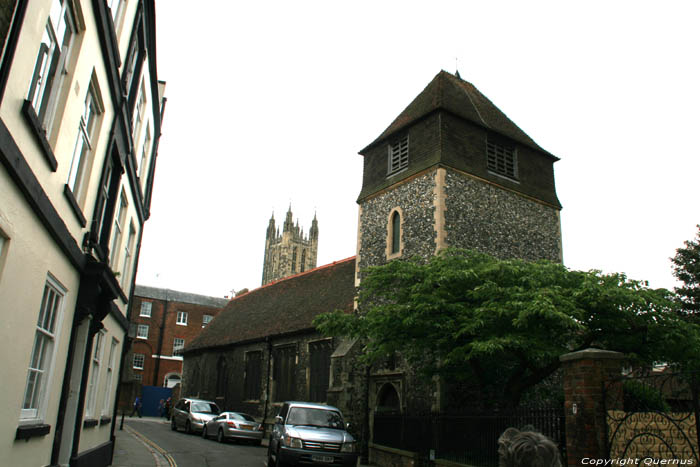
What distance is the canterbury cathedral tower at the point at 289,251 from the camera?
285 feet

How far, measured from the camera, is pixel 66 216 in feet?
22.7

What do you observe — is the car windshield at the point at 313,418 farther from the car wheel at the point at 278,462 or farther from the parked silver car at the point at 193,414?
the parked silver car at the point at 193,414

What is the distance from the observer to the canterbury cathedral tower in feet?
285

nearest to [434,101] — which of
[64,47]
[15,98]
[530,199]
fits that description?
[530,199]

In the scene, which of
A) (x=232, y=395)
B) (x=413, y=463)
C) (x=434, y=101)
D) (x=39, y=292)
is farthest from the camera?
(x=232, y=395)

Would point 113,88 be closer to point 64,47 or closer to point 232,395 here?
point 64,47

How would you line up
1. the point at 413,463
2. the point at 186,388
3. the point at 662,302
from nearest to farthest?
the point at 662,302
the point at 413,463
the point at 186,388

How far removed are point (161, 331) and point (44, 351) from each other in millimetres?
45306

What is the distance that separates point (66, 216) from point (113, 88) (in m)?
2.57

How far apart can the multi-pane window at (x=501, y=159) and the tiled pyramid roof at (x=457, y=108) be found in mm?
528

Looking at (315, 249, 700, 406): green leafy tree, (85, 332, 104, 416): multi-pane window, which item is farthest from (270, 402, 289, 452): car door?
(85, 332, 104, 416): multi-pane window

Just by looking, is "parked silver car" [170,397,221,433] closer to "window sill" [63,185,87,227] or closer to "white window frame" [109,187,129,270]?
"white window frame" [109,187,129,270]

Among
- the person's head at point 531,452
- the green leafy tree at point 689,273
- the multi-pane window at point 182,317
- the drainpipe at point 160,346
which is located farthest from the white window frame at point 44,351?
the multi-pane window at point 182,317

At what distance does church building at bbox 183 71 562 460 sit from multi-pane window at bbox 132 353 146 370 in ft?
80.4
